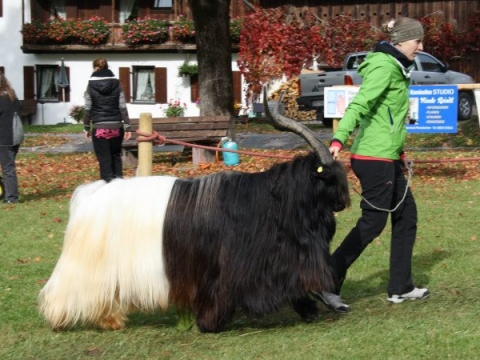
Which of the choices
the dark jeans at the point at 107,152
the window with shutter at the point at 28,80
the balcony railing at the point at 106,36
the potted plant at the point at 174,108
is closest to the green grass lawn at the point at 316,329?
the dark jeans at the point at 107,152

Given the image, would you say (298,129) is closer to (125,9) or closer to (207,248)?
(207,248)

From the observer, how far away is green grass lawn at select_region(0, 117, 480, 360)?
6012 millimetres

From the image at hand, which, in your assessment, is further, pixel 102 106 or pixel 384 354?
pixel 102 106

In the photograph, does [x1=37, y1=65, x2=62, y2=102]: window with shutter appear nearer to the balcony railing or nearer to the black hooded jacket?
the balcony railing

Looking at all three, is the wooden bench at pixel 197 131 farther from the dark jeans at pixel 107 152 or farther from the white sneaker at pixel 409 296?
the white sneaker at pixel 409 296

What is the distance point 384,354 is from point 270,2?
30.7 m

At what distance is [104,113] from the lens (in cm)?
1298

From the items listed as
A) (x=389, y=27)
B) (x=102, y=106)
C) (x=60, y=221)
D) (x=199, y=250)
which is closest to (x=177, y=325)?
Answer: (x=199, y=250)

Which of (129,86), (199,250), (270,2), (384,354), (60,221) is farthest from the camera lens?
(129,86)

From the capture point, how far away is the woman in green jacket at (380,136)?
6858mm

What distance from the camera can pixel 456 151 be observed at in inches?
731

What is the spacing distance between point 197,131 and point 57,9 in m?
23.8

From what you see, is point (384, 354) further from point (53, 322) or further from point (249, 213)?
point (53, 322)

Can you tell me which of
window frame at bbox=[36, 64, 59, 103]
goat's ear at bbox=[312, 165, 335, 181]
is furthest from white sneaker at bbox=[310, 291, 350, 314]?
window frame at bbox=[36, 64, 59, 103]
